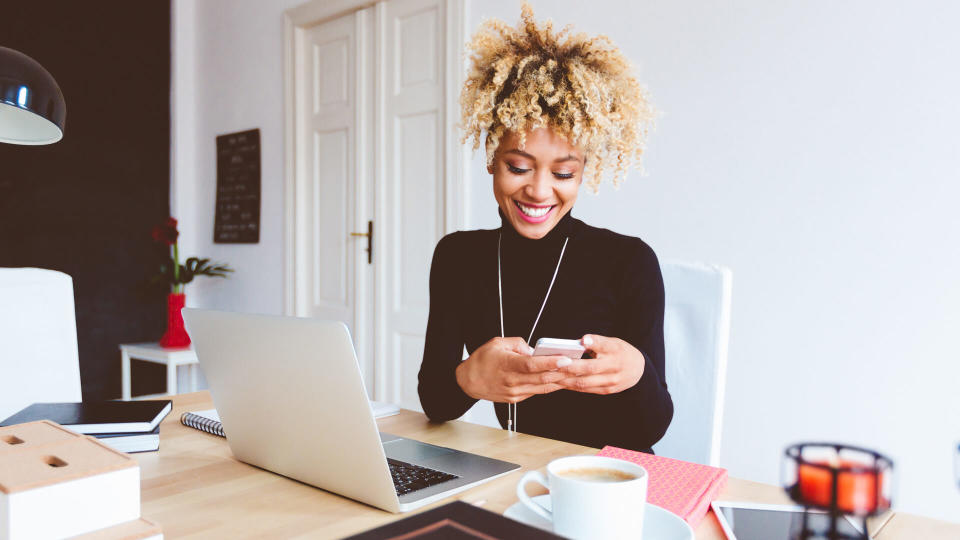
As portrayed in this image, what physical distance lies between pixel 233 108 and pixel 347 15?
3.34 feet

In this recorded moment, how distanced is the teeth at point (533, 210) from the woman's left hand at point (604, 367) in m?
0.38

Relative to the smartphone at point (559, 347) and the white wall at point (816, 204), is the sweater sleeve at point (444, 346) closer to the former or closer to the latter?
the smartphone at point (559, 347)

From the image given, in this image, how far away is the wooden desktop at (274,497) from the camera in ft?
2.26

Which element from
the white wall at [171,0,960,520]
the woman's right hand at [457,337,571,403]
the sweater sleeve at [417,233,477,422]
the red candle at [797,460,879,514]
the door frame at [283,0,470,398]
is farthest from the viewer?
the door frame at [283,0,470,398]

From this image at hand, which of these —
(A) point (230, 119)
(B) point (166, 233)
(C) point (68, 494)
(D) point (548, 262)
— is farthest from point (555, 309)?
(A) point (230, 119)

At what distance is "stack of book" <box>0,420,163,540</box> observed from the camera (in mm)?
558

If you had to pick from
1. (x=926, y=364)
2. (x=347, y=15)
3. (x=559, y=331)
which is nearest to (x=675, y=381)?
(x=559, y=331)

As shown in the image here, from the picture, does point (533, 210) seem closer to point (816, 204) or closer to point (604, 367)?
point (604, 367)

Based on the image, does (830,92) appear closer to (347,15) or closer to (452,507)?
(452,507)

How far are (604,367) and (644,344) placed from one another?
0.30 m

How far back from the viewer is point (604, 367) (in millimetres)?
942

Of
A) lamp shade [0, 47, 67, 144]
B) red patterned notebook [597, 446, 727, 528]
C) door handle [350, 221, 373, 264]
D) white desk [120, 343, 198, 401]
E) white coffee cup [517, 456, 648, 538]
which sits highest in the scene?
lamp shade [0, 47, 67, 144]

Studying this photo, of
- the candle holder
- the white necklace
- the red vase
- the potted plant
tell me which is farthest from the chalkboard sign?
the candle holder

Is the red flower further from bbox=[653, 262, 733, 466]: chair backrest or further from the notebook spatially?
bbox=[653, 262, 733, 466]: chair backrest
